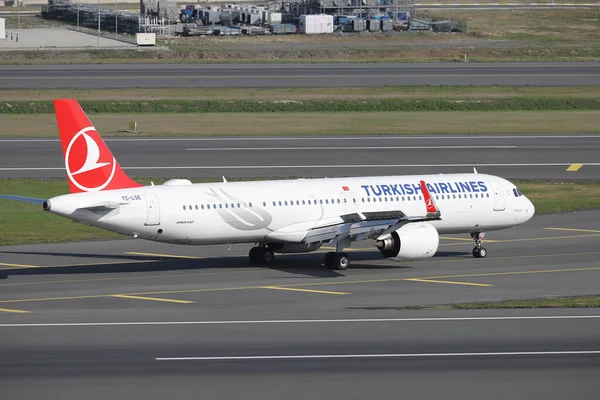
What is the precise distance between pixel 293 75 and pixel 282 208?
83717 mm

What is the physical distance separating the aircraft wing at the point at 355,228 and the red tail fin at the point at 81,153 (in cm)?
839

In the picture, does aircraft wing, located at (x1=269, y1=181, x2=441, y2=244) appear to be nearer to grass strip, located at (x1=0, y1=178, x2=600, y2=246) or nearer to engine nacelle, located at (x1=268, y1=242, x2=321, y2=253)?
engine nacelle, located at (x1=268, y1=242, x2=321, y2=253)

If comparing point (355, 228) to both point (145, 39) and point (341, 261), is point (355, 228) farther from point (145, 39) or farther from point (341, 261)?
A: point (145, 39)

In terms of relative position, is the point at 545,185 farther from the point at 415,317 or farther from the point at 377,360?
the point at 377,360

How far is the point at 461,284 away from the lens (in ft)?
162

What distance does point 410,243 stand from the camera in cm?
5125

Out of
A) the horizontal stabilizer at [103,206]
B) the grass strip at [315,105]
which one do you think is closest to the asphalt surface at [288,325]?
the horizontal stabilizer at [103,206]

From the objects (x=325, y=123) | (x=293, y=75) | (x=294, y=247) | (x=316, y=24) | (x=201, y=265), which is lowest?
(x=201, y=265)

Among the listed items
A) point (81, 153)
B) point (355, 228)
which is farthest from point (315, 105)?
point (81, 153)

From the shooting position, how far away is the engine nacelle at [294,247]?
52.6 metres

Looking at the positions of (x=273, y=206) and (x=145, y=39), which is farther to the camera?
(x=145, y=39)

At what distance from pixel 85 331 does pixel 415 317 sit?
1212cm

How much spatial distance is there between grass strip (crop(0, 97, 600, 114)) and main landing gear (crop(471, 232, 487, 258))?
185 ft

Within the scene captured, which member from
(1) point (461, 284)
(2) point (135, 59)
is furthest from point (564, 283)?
(2) point (135, 59)
